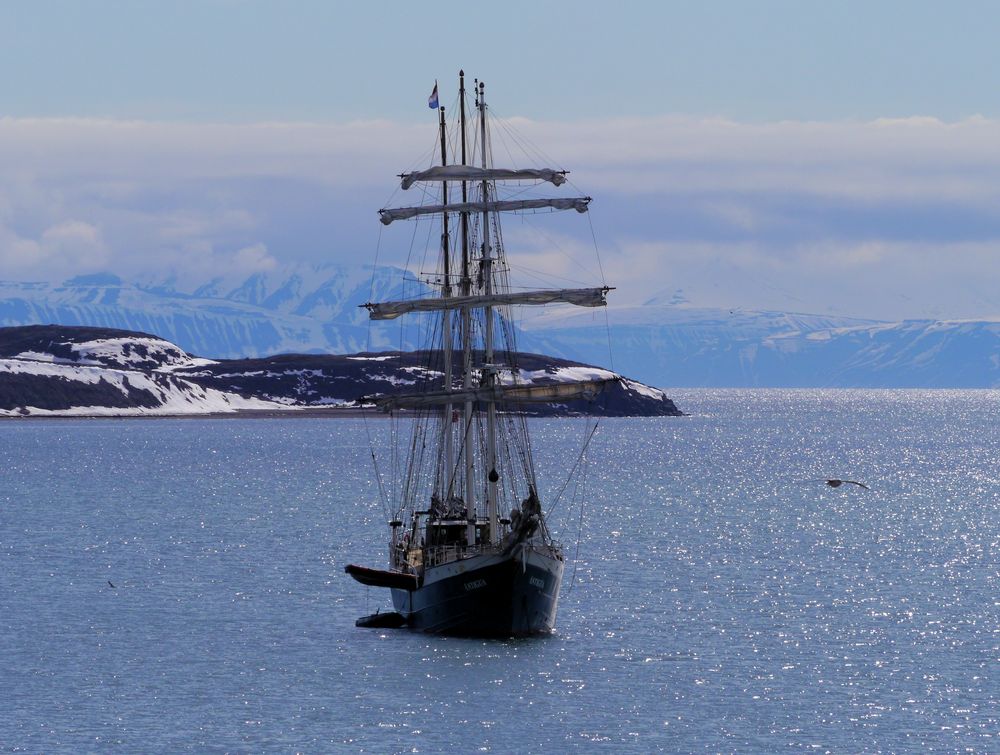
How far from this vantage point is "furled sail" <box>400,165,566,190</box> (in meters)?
73.9

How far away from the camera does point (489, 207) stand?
74.4 metres

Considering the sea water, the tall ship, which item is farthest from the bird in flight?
the tall ship

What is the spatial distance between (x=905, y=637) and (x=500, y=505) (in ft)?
60.5

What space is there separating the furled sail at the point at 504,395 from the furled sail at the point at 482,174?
8.34 m

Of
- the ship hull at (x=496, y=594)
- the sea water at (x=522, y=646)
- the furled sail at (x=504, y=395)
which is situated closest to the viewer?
the sea water at (x=522, y=646)

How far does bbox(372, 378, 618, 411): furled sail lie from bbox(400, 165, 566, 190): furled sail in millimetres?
8344

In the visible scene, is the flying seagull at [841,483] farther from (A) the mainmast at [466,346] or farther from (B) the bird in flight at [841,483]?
(A) the mainmast at [466,346]

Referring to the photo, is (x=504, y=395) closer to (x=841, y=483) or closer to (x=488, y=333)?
(x=488, y=333)

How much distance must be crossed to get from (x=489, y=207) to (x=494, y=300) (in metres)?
3.84

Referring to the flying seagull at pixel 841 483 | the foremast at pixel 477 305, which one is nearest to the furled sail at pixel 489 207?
the foremast at pixel 477 305

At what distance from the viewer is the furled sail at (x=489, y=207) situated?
2933 inches

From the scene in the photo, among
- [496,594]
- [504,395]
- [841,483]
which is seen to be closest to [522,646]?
[496,594]

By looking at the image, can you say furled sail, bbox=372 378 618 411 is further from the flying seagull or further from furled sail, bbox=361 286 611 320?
the flying seagull

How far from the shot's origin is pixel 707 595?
8381 centimetres
